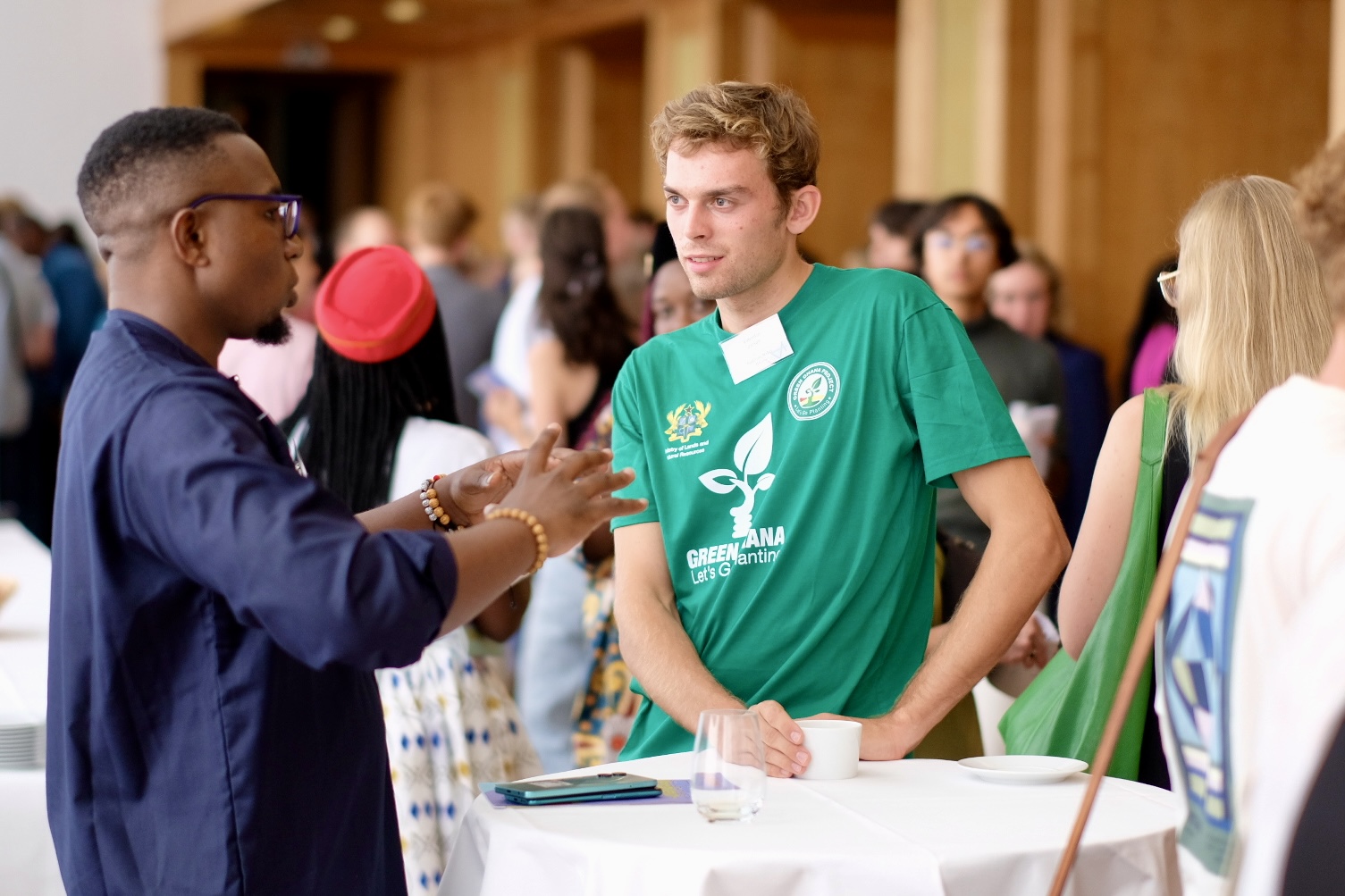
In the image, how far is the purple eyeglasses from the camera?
1.73 m

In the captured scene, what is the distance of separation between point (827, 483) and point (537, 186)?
953 cm

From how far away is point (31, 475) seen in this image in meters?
8.67

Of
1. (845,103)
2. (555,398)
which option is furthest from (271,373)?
(845,103)

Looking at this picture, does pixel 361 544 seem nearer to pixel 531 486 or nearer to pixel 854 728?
pixel 531 486

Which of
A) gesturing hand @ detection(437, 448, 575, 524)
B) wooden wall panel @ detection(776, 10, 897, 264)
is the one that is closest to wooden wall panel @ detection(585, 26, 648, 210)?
wooden wall panel @ detection(776, 10, 897, 264)

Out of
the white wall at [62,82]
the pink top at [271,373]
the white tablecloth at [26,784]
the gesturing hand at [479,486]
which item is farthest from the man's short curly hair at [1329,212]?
the white wall at [62,82]

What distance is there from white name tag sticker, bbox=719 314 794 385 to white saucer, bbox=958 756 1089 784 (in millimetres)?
662

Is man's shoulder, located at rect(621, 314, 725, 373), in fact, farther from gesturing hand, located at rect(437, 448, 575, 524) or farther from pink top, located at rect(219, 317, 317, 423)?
pink top, located at rect(219, 317, 317, 423)

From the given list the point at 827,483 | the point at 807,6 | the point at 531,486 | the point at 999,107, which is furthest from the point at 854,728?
the point at 807,6

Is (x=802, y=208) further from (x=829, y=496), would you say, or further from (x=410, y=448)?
(x=410, y=448)

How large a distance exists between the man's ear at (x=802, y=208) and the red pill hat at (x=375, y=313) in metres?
0.91

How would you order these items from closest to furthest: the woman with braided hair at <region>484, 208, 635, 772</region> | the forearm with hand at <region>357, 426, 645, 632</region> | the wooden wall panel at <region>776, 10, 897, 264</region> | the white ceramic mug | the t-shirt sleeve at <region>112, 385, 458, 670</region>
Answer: the t-shirt sleeve at <region>112, 385, 458, 670</region>
the forearm with hand at <region>357, 426, 645, 632</region>
the white ceramic mug
the woman with braided hair at <region>484, 208, 635, 772</region>
the wooden wall panel at <region>776, 10, 897, 264</region>

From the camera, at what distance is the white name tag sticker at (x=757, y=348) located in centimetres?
238

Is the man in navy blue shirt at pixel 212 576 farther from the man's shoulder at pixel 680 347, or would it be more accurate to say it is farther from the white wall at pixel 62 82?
the white wall at pixel 62 82
